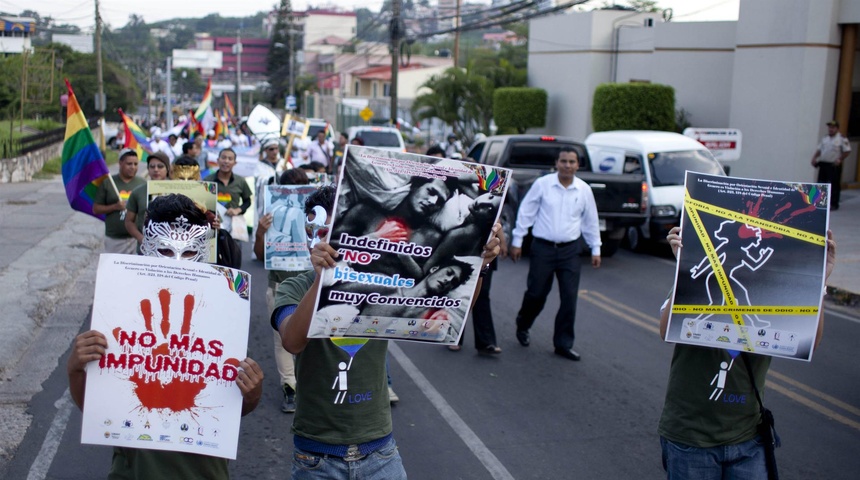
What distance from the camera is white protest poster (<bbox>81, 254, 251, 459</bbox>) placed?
290 centimetres

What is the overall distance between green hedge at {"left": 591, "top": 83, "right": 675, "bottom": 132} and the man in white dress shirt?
1831 centimetres

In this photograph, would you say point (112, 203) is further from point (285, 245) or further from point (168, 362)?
point (168, 362)

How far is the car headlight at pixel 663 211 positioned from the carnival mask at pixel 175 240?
12897 millimetres

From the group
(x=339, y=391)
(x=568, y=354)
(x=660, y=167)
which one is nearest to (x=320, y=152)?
(x=660, y=167)

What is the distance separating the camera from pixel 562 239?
27.8 feet

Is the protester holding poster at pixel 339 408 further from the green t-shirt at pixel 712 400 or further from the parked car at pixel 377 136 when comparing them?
Answer: the parked car at pixel 377 136

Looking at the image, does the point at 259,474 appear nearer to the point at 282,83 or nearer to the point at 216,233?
the point at 216,233

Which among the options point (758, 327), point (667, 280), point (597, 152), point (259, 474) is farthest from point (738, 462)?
point (597, 152)

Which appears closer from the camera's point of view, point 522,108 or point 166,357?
point 166,357

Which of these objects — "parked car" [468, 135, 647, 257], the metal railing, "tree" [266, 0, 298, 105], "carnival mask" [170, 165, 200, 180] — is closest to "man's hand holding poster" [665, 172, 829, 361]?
"carnival mask" [170, 165, 200, 180]

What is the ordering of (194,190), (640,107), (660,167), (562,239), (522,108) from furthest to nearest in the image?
(522,108), (640,107), (660,167), (562,239), (194,190)

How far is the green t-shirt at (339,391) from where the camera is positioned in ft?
11.1

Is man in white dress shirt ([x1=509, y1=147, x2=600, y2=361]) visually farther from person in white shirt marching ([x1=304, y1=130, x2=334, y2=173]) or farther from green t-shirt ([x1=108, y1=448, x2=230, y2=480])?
person in white shirt marching ([x1=304, y1=130, x2=334, y2=173])

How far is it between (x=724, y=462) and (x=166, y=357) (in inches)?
91.7
